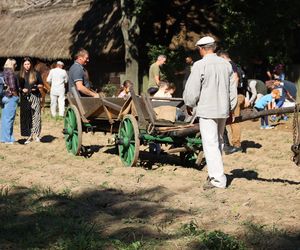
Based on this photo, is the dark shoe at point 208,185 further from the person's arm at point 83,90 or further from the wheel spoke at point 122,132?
the person's arm at point 83,90

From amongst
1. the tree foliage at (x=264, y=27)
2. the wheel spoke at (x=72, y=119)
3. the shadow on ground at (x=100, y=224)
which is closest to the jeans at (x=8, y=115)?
the wheel spoke at (x=72, y=119)

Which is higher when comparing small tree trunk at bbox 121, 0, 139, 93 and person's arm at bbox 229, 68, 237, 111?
small tree trunk at bbox 121, 0, 139, 93

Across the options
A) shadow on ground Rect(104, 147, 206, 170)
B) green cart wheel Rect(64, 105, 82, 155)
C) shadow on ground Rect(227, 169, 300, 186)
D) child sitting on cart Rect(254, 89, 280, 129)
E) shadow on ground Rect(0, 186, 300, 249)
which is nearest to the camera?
shadow on ground Rect(0, 186, 300, 249)

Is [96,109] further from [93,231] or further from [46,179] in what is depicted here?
[93,231]

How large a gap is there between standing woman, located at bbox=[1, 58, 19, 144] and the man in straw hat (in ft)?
16.4

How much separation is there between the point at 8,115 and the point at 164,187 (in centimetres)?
522

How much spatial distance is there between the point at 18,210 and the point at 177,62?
13881mm

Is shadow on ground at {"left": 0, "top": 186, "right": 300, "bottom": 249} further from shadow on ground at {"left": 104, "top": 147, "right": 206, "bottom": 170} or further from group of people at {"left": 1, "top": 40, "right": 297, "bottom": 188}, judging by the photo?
shadow on ground at {"left": 104, "top": 147, "right": 206, "bottom": 170}

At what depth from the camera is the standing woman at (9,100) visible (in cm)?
1152

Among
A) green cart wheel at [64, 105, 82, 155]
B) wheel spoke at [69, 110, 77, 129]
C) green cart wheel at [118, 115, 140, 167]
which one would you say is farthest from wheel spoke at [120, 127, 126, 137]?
wheel spoke at [69, 110, 77, 129]

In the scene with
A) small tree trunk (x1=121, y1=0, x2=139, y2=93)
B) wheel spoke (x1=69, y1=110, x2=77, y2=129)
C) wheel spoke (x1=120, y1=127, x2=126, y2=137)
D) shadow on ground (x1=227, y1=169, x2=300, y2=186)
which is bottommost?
shadow on ground (x1=227, y1=169, x2=300, y2=186)

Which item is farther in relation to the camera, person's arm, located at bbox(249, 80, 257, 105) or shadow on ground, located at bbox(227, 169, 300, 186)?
person's arm, located at bbox(249, 80, 257, 105)

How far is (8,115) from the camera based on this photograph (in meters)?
11.9

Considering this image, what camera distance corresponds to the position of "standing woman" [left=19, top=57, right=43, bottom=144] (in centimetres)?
1180
